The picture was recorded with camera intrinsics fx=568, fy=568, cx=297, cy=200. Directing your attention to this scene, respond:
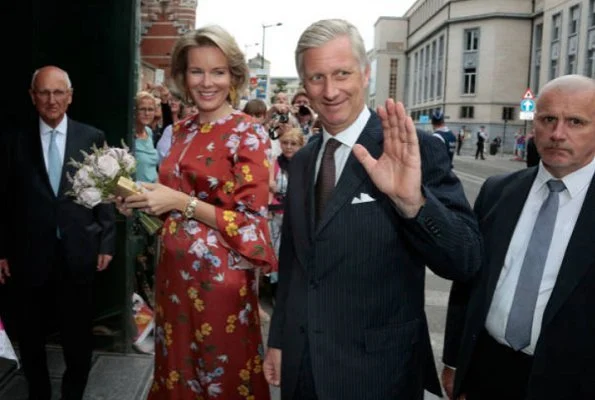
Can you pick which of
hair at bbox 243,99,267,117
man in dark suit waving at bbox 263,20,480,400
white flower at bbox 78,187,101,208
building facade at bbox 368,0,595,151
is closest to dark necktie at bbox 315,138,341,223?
man in dark suit waving at bbox 263,20,480,400

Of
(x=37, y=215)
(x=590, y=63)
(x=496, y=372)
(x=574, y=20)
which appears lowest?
(x=496, y=372)

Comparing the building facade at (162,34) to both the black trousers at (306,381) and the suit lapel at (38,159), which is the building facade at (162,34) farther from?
the black trousers at (306,381)

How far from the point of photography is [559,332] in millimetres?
1936

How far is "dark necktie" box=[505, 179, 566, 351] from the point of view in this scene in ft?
6.81

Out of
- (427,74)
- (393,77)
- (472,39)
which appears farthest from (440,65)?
(393,77)

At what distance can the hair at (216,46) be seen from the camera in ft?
7.99

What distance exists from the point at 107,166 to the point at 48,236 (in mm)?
1135

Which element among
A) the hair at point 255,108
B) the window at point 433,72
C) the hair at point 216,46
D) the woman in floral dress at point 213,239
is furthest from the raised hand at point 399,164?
the window at point 433,72

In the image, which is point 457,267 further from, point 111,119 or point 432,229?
point 111,119

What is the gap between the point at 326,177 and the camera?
6.37 feet

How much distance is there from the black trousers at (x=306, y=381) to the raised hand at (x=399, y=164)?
65 centimetres

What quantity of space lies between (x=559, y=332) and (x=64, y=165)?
104 inches

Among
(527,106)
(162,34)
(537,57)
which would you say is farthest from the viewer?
(537,57)

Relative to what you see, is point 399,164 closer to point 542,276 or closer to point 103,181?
point 542,276
